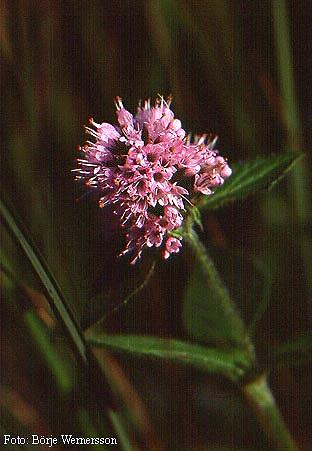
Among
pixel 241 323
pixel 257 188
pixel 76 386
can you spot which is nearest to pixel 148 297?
pixel 76 386

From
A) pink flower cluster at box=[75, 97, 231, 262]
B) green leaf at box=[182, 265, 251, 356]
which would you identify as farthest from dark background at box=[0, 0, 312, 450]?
pink flower cluster at box=[75, 97, 231, 262]

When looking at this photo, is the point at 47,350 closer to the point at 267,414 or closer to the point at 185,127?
the point at 267,414

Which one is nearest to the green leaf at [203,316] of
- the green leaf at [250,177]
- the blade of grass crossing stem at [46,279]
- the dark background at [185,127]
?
the dark background at [185,127]

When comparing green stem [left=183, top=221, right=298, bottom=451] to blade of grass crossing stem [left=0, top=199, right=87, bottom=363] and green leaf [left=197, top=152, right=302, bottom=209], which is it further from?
blade of grass crossing stem [left=0, top=199, right=87, bottom=363]

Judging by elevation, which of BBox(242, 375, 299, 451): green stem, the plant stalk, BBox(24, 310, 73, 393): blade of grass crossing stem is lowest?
BBox(242, 375, 299, 451): green stem

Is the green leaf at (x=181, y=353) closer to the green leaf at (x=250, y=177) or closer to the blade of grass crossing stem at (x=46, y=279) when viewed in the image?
the blade of grass crossing stem at (x=46, y=279)
